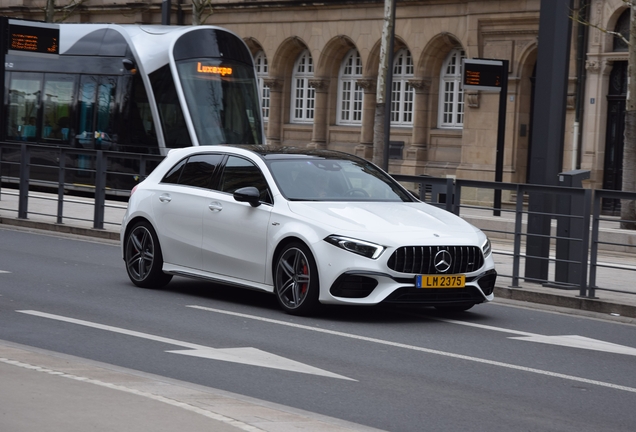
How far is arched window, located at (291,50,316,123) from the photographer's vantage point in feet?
139

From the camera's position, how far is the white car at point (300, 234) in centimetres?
1056

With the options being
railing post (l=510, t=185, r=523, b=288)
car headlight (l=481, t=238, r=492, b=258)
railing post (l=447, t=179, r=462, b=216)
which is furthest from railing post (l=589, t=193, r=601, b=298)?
car headlight (l=481, t=238, r=492, b=258)

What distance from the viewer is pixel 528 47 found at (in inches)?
1332

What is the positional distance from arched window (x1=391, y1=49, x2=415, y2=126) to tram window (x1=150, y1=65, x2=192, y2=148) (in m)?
13.8

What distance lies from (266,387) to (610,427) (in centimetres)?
213

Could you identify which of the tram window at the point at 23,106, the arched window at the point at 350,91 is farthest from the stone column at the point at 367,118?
the tram window at the point at 23,106

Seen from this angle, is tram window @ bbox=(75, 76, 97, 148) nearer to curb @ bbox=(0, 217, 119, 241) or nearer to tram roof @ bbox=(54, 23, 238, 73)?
tram roof @ bbox=(54, 23, 238, 73)

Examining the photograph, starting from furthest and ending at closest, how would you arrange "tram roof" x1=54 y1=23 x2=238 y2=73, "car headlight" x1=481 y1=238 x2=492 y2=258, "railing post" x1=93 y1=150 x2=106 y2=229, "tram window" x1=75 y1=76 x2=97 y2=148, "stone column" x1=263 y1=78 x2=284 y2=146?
"stone column" x1=263 y1=78 x2=284 y2=146 < "tram window" x1=75 y1=76 x2=97 y2=148 < "tram roof" x1=54 y1=23 x2=238 y2=73 < "railing post" x1=93 y1=150 x2=106 y2=229 < "car headlight" x1=481 y1=238 x2=492 y2=258

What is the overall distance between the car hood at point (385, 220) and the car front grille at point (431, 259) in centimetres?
10

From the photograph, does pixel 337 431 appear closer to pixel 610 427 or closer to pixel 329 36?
pixel 610 427

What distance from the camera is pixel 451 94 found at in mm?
37500

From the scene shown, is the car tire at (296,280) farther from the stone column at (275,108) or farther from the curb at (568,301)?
the stone column at (275,108)

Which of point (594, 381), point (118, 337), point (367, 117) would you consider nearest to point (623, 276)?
point (594, 381)

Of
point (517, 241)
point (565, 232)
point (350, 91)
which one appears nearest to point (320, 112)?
point (350, 91)
